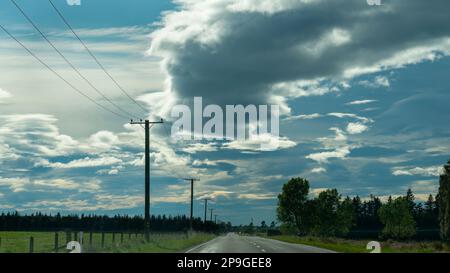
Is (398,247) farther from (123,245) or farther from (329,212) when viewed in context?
(329,212)

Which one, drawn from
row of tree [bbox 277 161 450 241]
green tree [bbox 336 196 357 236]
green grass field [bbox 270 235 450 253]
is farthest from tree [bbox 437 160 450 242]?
green grass field [bbox 270 235 450 253]

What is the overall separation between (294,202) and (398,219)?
40.5 meters

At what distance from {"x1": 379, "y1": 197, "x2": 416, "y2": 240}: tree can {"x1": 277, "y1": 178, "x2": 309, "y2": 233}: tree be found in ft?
116

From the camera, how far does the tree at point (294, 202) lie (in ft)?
507

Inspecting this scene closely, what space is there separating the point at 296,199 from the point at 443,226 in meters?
37.0

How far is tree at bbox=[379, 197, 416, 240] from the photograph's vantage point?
6909 inches

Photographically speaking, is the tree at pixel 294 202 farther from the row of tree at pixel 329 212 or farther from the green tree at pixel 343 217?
the green tree at pixel 343 217

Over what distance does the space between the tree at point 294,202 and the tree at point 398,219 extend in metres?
35.4

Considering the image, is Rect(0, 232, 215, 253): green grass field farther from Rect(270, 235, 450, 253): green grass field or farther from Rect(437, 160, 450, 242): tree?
Rect(437, 160, 450, 242): tree

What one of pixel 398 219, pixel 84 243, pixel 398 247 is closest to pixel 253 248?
pixel 84 243

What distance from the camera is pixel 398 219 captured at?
176125 mm
